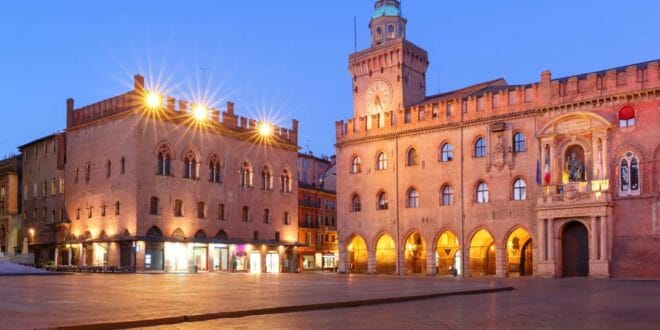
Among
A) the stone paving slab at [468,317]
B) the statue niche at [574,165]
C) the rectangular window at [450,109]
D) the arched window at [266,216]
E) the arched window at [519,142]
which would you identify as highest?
the rectangular window at [450,109]

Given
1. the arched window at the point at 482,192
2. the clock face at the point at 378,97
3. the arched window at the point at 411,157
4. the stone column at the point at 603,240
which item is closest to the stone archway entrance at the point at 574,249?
the stone column at the point at 603,240

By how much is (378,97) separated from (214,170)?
48.7 feet

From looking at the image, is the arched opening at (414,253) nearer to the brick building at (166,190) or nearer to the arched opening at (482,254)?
the arched opening at (482,254)

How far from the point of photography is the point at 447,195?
49.7m

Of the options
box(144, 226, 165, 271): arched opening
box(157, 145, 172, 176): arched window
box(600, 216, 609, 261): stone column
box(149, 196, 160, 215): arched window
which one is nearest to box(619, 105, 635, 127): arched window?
box(600, 216, 609, 261): stone column

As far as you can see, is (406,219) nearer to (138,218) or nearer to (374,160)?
(374,160)

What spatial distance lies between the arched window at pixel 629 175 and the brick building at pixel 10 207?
166 feet

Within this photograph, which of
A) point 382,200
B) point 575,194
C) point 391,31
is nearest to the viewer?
point 575,194

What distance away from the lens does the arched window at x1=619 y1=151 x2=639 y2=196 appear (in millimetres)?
41000

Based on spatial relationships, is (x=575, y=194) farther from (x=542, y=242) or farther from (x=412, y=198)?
(x=412, y=198)

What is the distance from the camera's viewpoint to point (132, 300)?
17.0 meters

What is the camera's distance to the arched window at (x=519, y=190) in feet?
150

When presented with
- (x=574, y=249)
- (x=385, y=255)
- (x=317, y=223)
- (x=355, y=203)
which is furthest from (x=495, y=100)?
(x=317, y=223)

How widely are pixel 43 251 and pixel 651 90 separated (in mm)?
46861
